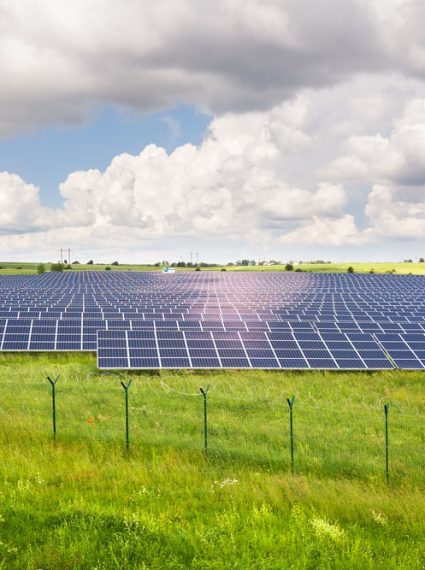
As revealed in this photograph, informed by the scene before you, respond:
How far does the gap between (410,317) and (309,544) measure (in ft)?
118

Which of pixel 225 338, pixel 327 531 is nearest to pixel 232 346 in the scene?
pixel 225 338

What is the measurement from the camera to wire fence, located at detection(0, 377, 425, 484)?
615 inches

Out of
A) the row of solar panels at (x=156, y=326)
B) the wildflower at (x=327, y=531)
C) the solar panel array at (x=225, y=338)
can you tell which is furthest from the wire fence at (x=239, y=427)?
the row of solar panels at (x=156, y=326)

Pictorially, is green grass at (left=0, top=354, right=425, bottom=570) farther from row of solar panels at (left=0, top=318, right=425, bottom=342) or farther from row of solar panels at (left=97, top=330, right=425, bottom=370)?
row of solar panels at (left=0, top=318, right=425, bottom=342)

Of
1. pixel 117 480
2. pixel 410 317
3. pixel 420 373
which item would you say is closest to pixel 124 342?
pixel 420 373

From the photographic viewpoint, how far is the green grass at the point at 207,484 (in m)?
10.1

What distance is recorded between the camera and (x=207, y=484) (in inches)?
532

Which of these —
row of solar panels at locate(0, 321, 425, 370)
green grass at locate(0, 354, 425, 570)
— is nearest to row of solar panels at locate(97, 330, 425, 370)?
row of solar panels at locate(0, 321, 425, 370)

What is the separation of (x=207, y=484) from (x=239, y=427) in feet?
19.5

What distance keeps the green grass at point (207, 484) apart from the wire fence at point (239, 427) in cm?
7

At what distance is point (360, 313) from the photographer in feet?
154

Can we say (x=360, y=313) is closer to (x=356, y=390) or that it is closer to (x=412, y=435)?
(x=356, y=390)

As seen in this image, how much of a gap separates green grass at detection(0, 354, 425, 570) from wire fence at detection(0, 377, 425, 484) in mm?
73

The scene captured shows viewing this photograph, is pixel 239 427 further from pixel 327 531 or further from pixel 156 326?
pixel 156 326
